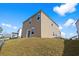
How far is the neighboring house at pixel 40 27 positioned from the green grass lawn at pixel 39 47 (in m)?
0.24

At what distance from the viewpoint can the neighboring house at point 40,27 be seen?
682 cm

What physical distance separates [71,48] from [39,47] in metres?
0.93

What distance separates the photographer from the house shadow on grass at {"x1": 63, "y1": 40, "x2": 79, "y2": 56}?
5.94 metres

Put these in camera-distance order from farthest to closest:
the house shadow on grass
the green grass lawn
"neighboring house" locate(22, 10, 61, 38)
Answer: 1. "neighboring house" locate(22, 10, 61, 38)
2. the green grass lawn
3. the house shadow on grass

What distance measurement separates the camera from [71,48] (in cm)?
623

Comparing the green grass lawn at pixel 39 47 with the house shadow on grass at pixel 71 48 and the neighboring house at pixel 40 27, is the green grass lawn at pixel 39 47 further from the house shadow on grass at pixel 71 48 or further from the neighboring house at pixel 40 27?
the neighboring house at pixel 40 27

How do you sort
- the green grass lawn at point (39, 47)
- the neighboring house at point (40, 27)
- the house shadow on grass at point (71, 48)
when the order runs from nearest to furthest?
1. the house shadow on grass at point (71, 48)
2. the green grass lawn at point (39, 47)
3. the neighboring house at point (40, 27)

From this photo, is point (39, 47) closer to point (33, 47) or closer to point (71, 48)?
point (33, 47)

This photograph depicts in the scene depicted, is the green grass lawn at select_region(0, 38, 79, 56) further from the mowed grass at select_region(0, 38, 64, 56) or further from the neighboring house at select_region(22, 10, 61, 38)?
the neighboring house at select_region(22, 10, 61, 38)

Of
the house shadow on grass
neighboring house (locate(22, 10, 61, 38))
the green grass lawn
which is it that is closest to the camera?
the house shadow on grass

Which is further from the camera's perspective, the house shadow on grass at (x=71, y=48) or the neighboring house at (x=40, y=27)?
the neighboring house at (x=40, y=27)

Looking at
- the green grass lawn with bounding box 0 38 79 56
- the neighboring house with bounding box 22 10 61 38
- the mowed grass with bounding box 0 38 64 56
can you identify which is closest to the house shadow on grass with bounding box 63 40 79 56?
the green grass lawn with bounding box 0 38 79 56

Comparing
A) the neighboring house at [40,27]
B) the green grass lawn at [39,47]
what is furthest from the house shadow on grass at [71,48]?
the neighboring house at [40,27]

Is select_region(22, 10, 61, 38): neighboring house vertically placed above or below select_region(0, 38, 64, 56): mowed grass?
above
